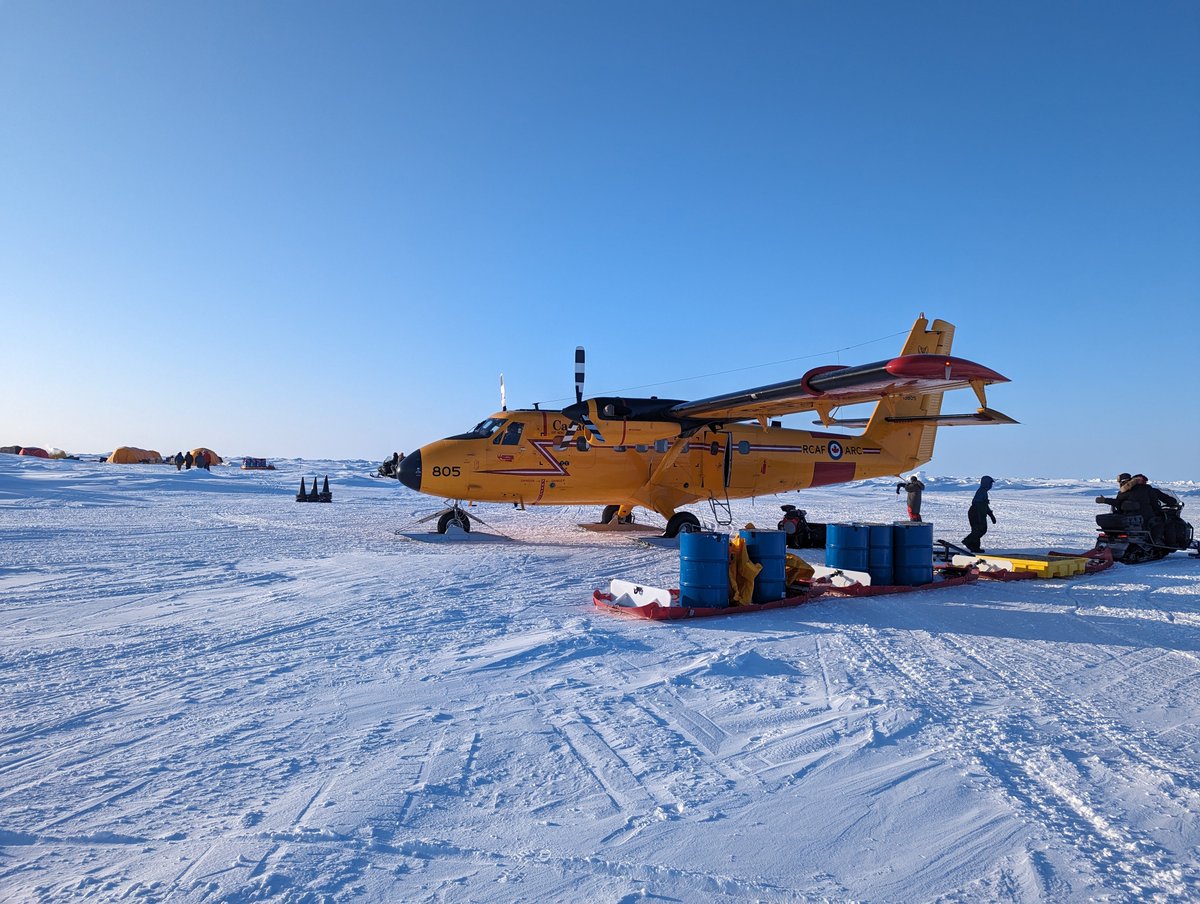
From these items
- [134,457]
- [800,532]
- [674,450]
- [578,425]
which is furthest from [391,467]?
[134,457]

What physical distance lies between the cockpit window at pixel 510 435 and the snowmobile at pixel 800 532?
567cm

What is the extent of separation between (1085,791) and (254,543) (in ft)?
42.7

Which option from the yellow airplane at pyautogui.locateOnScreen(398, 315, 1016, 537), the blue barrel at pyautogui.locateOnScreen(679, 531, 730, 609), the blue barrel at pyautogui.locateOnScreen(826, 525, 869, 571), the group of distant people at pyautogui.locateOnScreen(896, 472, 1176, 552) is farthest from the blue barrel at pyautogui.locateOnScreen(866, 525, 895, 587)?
the group of distant people at pyautogui.locateOnScreen(896, 472, 1176, 552)

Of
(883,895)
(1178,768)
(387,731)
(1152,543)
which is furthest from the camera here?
(1152,543)

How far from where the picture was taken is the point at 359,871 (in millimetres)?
2766

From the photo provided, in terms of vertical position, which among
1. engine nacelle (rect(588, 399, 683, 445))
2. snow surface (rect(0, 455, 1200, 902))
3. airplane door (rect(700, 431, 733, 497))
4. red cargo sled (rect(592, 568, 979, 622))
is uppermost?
engine nacelle (rect(588, 399, 683, 445))

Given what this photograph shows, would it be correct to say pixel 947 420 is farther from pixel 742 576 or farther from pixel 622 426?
pixel 742 576

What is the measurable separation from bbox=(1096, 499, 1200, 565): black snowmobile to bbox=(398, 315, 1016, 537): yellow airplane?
283 centimetres

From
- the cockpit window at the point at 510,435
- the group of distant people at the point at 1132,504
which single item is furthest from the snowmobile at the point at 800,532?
the cockpit window at the point at 510,435

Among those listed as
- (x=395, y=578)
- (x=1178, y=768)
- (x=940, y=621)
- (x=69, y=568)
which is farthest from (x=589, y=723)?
(x=69, y=568)

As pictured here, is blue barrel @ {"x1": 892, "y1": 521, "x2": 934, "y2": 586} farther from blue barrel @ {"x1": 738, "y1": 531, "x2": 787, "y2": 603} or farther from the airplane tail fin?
the airplane tail fin

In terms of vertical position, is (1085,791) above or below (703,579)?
below

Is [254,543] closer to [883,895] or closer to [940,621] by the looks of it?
[940,621]

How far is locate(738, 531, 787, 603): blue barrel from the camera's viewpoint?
8250 mm
